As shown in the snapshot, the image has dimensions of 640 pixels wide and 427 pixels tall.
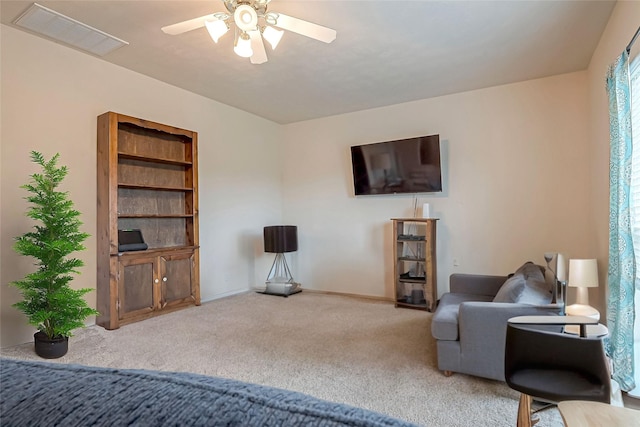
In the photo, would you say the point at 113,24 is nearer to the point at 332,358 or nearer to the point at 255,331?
the point at 255,331

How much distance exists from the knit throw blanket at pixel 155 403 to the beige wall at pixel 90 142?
350 centimetres

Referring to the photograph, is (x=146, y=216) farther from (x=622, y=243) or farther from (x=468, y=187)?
(x=622, y=243)

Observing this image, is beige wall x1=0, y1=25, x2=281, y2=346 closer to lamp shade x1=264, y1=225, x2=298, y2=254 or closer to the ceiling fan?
lamp shade x1=264, y1=225, x2=298, y2=254

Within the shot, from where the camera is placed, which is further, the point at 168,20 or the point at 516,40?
the point at 516,40

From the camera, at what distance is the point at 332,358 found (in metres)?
2.91

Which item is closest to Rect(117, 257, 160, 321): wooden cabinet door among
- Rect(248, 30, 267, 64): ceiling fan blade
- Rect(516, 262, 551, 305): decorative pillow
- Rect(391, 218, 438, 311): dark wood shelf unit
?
Rect(248, 30, 267, 64): ceiling fan blade

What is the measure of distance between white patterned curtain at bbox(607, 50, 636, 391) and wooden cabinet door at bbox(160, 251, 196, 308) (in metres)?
4.19

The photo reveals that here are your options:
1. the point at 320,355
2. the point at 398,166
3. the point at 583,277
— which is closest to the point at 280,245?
the point at 398,166

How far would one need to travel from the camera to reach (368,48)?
340 cm

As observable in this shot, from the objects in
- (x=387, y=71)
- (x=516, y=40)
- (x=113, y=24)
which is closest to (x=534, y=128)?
(x=516, y=40)

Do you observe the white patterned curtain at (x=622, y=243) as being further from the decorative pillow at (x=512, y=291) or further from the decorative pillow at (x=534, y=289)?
the decorative pillow at (x=512, y=291)

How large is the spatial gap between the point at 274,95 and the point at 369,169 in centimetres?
172

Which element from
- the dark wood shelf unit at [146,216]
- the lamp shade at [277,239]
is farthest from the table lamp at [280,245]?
the dark wood shelf unit at [146,216]

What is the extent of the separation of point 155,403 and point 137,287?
12.8 feet
